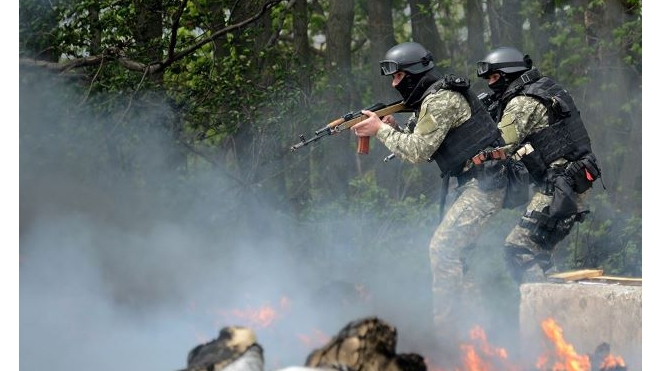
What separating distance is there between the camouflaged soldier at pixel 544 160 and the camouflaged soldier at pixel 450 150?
46cm

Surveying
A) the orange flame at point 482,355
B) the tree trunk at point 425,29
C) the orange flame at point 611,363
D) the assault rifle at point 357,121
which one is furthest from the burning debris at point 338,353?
the tree trunk at point 425,29

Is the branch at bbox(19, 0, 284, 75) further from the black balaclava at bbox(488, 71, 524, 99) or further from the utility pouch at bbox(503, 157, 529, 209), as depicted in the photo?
the utility pouch at bbox(503, 157, 529, 209)

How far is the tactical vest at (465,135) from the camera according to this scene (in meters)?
8.15

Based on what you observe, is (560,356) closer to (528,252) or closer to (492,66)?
(528,252)

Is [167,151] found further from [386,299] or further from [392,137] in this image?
[392,137]

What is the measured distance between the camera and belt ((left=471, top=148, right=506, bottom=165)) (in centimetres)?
819

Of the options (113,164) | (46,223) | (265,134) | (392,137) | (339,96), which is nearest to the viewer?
(392,137)

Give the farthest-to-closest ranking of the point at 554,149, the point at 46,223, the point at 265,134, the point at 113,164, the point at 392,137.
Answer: the point at 265,134, the point at 113,164, the point at 46,223, the point at 554,149, the point at 392,137

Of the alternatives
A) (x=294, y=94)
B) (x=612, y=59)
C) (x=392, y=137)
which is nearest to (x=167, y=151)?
(x=294, y=94)

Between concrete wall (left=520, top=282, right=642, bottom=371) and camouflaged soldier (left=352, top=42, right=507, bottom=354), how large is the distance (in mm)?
498

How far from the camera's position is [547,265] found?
351 inches

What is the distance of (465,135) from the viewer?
8.15 meters

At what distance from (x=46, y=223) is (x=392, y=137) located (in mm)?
3719

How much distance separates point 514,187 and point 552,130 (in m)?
0.59
